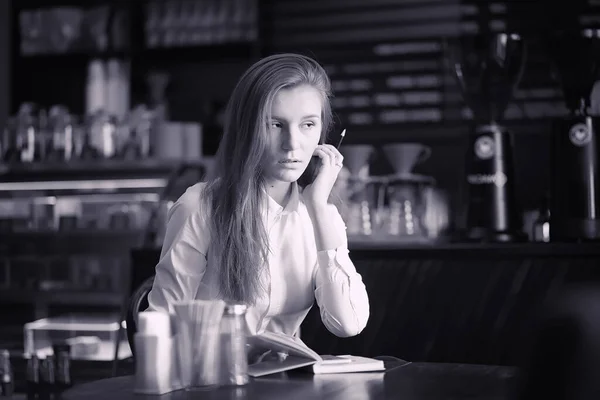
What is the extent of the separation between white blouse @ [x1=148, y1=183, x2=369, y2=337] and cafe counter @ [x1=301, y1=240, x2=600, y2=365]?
31.8 inches

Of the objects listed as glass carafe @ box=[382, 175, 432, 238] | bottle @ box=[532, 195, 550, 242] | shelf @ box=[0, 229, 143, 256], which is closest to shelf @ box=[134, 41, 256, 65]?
shelf @ box=[0, 229, 143, 256]

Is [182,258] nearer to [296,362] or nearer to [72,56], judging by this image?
[296,362]

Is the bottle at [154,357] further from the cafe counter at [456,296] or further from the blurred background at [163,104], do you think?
the blurred background at [163,104]

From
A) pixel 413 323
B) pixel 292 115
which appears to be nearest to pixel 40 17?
pixel 413 323

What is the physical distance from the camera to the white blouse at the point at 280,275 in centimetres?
185

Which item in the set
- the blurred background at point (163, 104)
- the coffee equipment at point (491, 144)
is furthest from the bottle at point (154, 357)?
the blurred background at point (163, 104)

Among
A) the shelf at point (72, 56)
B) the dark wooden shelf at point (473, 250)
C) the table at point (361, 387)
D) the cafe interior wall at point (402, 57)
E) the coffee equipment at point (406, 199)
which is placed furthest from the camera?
the shelf at point (72, 56)

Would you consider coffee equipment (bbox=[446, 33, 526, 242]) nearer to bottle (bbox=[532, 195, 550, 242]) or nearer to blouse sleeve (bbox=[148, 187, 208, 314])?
bottle (bbox=[532, 195, 550, 242])

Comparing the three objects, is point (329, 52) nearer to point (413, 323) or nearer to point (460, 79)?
point (460, 79)

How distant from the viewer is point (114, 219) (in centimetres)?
429

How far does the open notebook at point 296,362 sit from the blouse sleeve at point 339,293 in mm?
264

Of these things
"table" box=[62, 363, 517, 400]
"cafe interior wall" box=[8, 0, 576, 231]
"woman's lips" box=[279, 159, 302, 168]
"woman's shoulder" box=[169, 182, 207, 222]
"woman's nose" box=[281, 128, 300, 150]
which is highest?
"cafe interior wall" box=[8, 0, 576, 231]

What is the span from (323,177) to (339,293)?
248mm

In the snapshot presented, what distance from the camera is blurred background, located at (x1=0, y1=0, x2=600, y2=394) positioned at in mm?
4000
